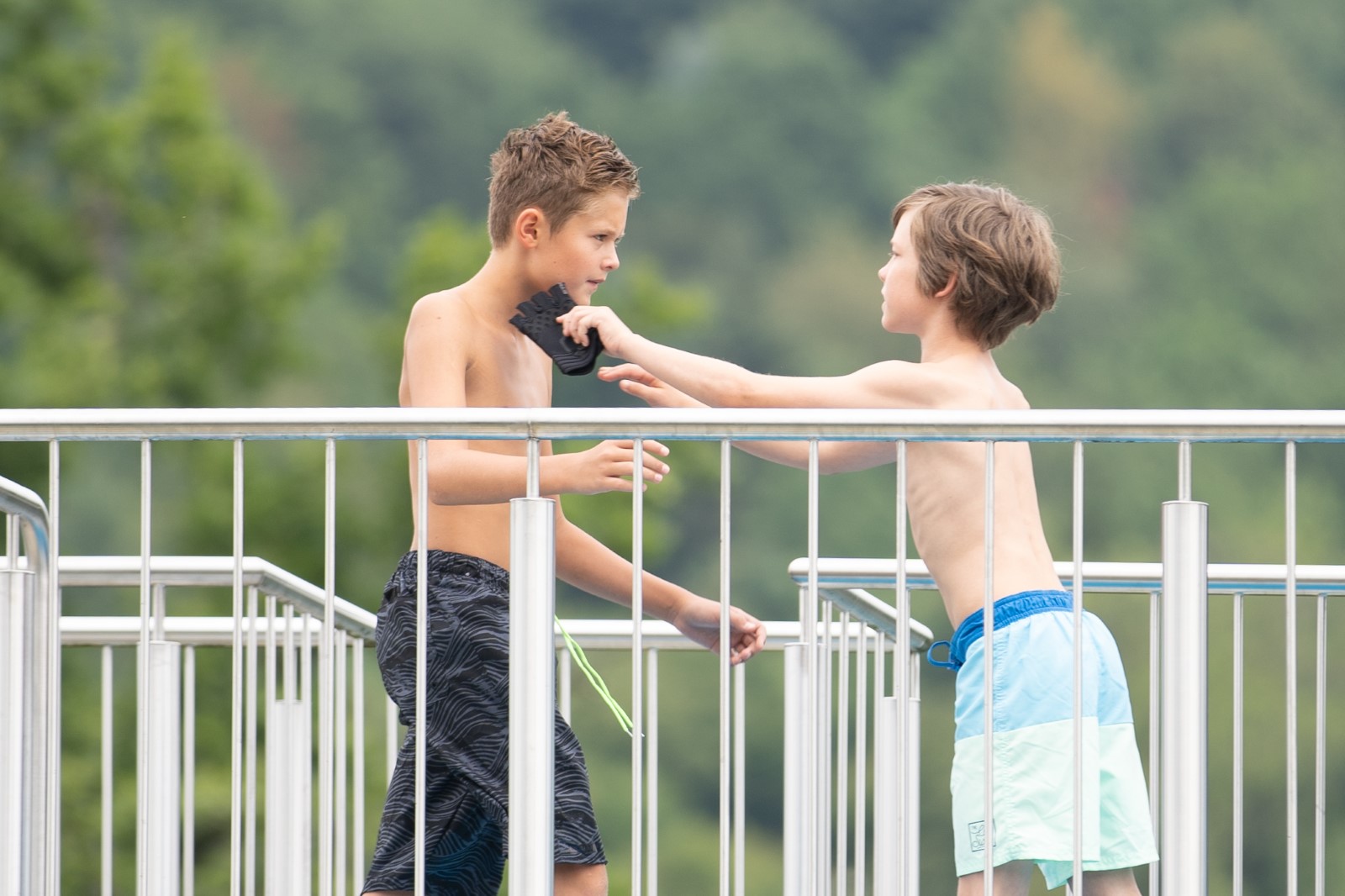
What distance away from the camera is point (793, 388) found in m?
3.88

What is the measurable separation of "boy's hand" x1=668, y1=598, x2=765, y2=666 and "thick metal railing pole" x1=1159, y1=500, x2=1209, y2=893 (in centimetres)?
91

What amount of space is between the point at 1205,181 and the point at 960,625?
155ft

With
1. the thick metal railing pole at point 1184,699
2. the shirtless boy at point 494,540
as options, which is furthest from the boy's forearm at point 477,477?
the thick metal railing pole at point 1184,699

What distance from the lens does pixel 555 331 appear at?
12.6 ft

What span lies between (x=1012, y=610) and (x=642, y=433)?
0.85m

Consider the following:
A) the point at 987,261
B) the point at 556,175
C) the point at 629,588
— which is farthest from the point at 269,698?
the point at 987,261

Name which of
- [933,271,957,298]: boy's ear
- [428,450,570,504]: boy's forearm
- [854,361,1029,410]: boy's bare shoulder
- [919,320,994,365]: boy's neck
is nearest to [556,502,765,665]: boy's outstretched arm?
[428,450,570,504]: boy's forearm

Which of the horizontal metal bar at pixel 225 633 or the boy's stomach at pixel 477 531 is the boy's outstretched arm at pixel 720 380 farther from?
the horizontal metal bar at pixel 225 633

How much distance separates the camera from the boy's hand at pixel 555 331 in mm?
3768

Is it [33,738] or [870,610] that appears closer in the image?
[33,738]

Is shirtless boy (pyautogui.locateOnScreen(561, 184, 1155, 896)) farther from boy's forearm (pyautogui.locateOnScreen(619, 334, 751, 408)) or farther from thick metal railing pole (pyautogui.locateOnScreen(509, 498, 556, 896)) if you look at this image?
thick metal railing pole (pyautogui.locateOnScreen(509, 498, 556, 896))

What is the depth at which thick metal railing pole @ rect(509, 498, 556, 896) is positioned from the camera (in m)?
3.31

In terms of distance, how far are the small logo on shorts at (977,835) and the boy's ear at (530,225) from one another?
4.48ft

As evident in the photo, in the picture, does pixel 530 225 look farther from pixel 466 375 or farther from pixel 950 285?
pixel 950 285
